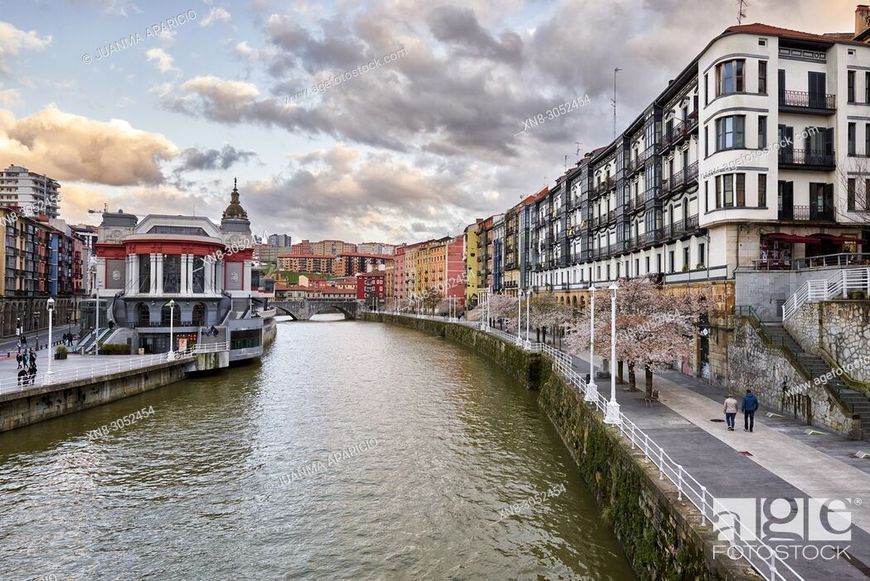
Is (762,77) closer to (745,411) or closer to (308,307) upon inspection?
(745,411)

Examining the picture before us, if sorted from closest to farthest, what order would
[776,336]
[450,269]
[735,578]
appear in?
[735,578] → [776,336] → [450,269]

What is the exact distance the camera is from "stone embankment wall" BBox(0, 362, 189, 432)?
27062mm

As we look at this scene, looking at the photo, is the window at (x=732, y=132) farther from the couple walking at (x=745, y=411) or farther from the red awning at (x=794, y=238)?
the couple walking at (x=745, y=411)

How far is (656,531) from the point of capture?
1244 centimetres

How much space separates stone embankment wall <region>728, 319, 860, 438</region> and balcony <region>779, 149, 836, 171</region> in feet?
37.4

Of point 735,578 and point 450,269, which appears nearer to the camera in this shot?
point 735,578

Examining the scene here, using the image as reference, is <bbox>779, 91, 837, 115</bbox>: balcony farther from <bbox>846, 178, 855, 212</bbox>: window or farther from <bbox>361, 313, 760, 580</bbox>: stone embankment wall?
<bbox>361, 313, 760, 580</bbox>: stone embankment wall

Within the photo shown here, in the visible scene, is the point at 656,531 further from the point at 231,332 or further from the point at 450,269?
the point at 450,269

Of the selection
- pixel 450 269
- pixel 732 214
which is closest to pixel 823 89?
pixel 732 214

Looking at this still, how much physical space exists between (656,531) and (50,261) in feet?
336

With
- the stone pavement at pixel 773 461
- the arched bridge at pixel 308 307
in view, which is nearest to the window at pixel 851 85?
the stone pavement at pixel 773 461

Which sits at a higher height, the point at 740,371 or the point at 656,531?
the point at 740,371

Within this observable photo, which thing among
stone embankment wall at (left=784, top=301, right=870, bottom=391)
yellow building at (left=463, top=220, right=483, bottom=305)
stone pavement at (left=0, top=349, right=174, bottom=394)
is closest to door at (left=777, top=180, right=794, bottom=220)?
stone embankment wall at (left=784, top=301, right=870, bottom=391)

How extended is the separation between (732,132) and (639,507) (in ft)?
81.7
